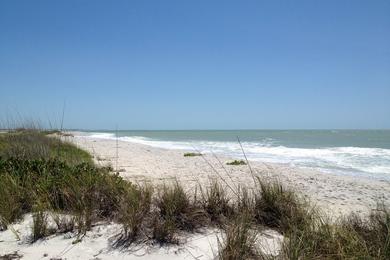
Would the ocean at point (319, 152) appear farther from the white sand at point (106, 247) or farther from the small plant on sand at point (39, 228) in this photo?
the white sand at point (106, 247)

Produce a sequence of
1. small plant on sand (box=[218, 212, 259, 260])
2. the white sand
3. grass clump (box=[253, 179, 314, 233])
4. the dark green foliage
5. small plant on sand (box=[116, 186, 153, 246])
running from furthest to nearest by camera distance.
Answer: the dark green foliage
grass clump (box=[253, 179, 314, 233])
small plant on sand (box=[116, 186, 153, 246])
the white sand
small plant on sand (box=[218, 212, 259, 260])

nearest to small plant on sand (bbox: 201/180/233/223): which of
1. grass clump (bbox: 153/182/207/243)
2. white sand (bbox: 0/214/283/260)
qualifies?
grass clump (bbox: 153/182/207/243)

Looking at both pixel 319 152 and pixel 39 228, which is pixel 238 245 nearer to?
pixel 39 228

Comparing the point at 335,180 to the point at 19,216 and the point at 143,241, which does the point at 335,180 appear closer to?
the point at 143,241

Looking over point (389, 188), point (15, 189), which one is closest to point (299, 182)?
point (389, 188)

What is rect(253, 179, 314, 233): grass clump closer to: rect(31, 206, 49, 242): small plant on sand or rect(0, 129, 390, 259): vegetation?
rect(0, 129, 390, 259): vegetation

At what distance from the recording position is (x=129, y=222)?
350cm

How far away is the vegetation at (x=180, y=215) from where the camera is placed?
9.59 ft

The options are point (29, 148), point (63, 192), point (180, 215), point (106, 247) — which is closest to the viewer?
point (106, 247)

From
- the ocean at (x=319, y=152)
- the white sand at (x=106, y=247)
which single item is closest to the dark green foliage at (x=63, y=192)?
the white sand at (x=106, y=247)

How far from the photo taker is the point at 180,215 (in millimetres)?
3871

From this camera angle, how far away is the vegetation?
2922 millimetres

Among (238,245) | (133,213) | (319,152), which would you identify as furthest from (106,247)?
(319,152)

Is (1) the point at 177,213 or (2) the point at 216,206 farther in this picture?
(2) the point at 216,206
